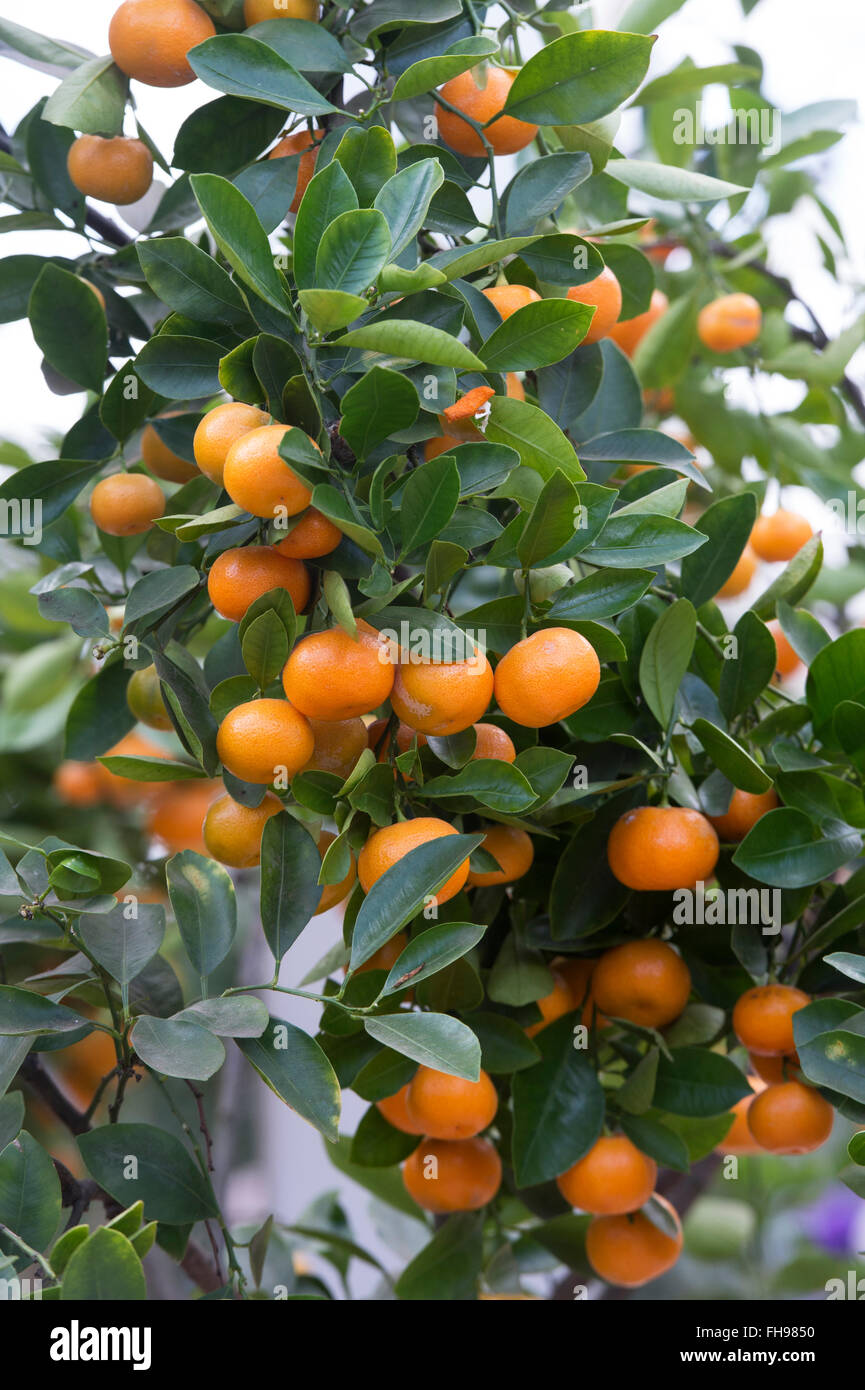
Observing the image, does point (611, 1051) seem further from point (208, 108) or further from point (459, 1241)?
point (208, 108)

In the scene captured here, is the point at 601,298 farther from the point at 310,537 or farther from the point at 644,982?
the point at 644,982

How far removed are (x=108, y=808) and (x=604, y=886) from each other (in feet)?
2.23

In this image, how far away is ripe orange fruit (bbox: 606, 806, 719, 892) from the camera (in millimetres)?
500

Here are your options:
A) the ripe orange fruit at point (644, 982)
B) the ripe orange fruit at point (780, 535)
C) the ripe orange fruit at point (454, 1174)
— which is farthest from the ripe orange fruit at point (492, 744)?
the ripe orange fruit at point (780, 535)

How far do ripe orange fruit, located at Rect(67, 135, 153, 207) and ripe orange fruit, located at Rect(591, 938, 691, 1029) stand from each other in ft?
1.49

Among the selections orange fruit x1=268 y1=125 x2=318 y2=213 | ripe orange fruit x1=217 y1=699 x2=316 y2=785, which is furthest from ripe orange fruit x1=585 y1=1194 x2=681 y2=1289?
orange fruit x1=268 y1=125 x2=318 y2=213

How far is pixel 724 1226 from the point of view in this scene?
101cm

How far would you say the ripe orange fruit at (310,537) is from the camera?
45cm

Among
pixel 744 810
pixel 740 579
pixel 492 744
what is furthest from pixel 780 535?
pixel 492 744

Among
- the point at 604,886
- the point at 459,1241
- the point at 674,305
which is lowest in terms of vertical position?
the point at 459,1241

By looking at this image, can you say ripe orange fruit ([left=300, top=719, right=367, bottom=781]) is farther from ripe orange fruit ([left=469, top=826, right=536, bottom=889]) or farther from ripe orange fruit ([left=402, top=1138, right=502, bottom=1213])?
ripe orange fruit ([left=402, top=1138, right=502, bottom=1213])

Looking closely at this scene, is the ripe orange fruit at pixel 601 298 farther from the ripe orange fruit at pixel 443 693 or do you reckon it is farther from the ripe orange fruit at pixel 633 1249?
the ripe orange fruit at pixel 633 1249
